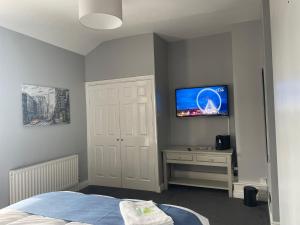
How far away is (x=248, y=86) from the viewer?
3.58 metres

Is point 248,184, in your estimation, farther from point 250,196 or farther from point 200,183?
point 200,183

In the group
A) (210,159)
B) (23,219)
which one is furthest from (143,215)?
(210,159)

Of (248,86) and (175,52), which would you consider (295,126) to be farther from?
(175,52)

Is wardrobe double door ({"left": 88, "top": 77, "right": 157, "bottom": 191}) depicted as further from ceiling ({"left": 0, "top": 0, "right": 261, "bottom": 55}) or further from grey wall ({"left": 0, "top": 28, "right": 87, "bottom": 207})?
ceiling ({"left": 0, "top": 0, "right": 261, "bottom": 55})

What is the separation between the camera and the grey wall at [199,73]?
4128 mm

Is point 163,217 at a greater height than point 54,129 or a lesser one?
lesser

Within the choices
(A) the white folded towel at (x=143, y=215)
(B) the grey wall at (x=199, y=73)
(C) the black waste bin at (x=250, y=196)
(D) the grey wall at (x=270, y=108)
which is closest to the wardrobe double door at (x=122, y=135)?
(B) the grey wall at (x=199, y=73)

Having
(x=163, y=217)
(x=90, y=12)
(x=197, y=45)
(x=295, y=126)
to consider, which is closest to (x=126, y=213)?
(x=163, y=217)

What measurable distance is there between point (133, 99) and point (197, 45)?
5.06ft

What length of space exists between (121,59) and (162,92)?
0.95 m

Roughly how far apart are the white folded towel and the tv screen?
252 cm

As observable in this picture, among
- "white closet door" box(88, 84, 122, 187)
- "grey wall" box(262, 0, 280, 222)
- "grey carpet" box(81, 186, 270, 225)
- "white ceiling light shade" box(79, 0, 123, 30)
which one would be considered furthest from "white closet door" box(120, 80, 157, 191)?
"grey wall" box(262, 0, 280, 222)

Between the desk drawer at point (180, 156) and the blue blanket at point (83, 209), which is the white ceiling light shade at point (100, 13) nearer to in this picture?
the blue blanket at point (83, 209)

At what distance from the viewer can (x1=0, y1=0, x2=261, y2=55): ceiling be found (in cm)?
289
